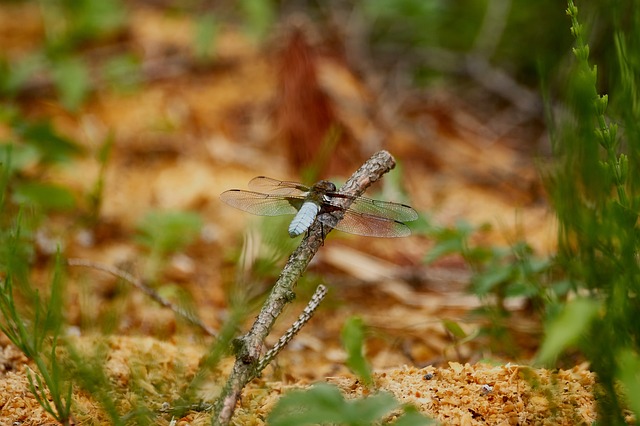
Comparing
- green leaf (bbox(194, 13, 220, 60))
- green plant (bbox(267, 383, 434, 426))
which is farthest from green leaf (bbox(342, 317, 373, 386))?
green leaf (bbox(194, 13, 220, 60))

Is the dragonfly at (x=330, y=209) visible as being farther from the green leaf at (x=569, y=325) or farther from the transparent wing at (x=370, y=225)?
the green leaf at (x=569, y=325)

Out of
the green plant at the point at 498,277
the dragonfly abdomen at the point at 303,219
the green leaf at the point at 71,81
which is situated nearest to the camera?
the dragonfly abdomen at the point at 303,219

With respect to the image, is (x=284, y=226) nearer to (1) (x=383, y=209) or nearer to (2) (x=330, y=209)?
(2) (x=330, y=209)

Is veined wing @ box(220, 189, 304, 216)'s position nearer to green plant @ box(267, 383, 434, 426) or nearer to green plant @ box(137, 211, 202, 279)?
green plant @ box(137, 211, 202, 279)

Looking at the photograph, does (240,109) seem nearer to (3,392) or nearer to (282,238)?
(282,238)

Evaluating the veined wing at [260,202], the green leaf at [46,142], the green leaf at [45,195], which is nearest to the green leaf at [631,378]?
the veined wing at [260,202]

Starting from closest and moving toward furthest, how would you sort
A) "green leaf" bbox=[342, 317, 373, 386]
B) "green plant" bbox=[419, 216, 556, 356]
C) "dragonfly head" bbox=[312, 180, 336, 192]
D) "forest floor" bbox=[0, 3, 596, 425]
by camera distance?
"green leaf" bbox=[342, 317, 373, 386], "forest floor" bbox=[0, 3, 596, 425], "dragonfly head" bbox=[312, 180, 336, 192], "green plant" bbox=[419, 216, 556, 356]

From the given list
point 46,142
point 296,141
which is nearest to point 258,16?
point 296,141
